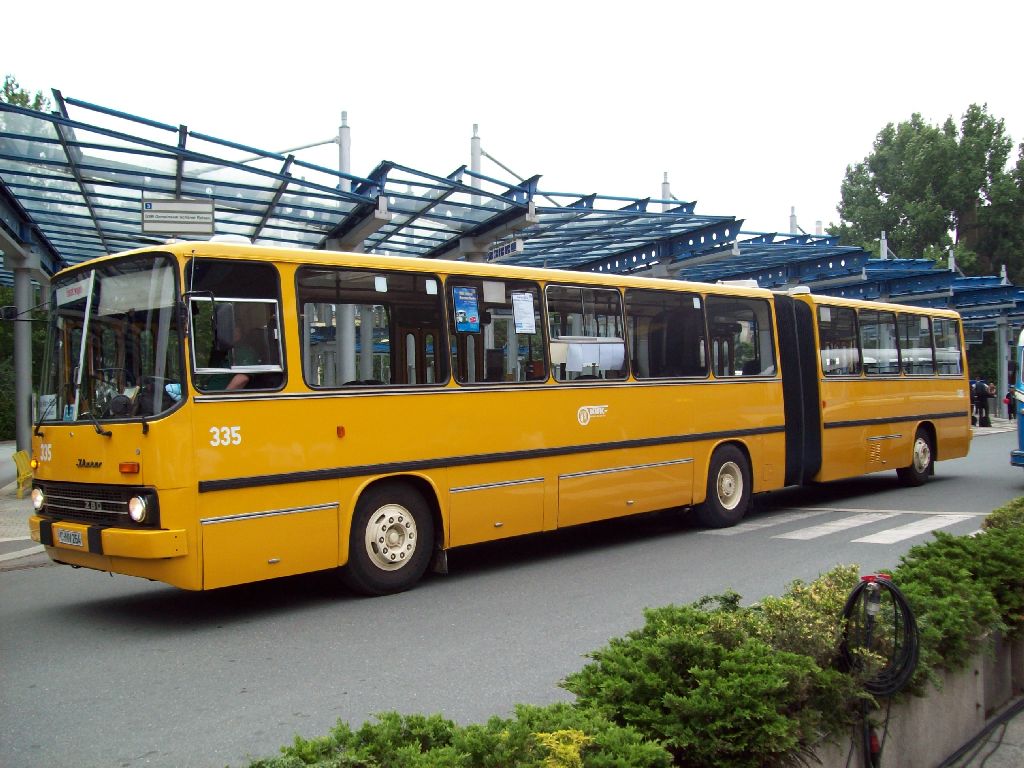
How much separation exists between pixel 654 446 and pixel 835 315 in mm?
4955

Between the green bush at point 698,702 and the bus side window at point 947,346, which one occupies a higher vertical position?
the bus side window at point 947,346

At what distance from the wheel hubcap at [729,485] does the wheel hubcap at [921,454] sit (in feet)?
17.9

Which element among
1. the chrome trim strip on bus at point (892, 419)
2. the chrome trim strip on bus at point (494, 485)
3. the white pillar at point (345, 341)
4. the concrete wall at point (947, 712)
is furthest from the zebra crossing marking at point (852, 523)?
the white pillar at point (345, 341)

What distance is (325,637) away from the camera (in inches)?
279

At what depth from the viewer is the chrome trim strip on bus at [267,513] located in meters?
7.25

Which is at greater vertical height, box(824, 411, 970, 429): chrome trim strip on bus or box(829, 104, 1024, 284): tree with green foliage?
box(829, 104, 1024, 284): tree with green foliage

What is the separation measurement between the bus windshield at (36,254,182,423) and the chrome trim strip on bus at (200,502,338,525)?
0.89 metres

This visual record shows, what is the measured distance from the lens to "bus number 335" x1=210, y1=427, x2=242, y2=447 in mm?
7289

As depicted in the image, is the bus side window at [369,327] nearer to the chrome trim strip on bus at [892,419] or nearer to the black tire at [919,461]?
the chrome trim strip on bus at [892,419]

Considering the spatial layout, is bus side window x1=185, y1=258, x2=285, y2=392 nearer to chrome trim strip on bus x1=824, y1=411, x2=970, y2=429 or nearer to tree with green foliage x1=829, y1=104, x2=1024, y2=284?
chrome trim strip on bus x1=824, y1=411, x2=970, y2=429

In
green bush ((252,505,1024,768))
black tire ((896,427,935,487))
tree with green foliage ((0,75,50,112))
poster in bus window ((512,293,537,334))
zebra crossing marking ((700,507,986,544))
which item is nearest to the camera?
green bush ((252,505,1024,768))

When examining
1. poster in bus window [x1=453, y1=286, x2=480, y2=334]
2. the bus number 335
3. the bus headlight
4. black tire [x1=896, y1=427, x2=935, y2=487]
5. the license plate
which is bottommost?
black tire [x1=896, y1=427, x2=935, y2=487]

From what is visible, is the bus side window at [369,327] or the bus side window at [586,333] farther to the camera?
the bus side window at [586,333]

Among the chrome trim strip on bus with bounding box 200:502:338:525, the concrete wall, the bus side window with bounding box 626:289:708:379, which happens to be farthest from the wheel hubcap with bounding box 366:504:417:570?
the concrete wall
